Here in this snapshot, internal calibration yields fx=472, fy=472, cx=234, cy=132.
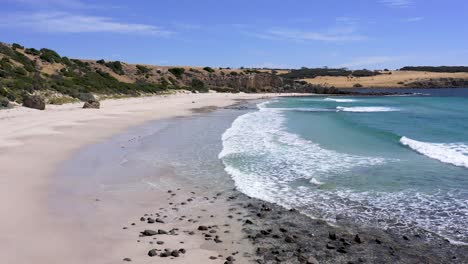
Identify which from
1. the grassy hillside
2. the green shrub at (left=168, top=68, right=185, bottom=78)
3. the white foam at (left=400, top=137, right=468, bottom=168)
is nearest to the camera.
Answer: the white foam at (left=400, top=137, right=468, bottom=168)

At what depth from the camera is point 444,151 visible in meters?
16.6

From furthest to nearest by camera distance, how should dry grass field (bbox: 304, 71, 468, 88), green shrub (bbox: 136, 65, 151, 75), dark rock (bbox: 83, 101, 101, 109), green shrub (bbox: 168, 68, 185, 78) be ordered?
dry grass field (bbox: 304, 71, 468, 88) → green shrub (bbox: 168, 68, 185, 78) → green shrub (bbox: 136, 65, 151, 75) → dark rock (bbox: 83, 101, 101, 109)

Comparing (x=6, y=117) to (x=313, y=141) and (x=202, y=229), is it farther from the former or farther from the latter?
(x=202, y=229)

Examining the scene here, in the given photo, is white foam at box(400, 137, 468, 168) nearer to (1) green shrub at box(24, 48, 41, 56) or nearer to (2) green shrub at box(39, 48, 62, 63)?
(2) green shrub at box(39, 48, 62, 63)

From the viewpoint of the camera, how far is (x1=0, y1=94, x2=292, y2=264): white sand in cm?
663

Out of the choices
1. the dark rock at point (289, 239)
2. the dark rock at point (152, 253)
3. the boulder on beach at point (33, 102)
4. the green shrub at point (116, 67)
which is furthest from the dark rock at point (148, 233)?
the green shrub at point (116, 67)

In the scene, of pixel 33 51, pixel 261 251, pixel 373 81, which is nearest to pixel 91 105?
pixel 33 51

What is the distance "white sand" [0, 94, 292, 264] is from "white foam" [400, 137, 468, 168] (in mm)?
10573

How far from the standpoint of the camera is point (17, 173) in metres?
11.6

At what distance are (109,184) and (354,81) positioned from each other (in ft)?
401

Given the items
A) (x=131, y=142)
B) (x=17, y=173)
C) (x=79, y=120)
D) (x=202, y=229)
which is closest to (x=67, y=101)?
(x=79, y=120)

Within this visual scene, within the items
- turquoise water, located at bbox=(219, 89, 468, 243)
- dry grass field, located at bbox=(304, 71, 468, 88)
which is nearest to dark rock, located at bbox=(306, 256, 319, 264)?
turquoise water, located at bbox=(219, 89, 468, 243)

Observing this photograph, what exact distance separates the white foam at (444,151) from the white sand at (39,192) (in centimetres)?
1057

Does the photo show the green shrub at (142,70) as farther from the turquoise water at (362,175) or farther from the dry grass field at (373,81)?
the turquoise water at (362,175)
